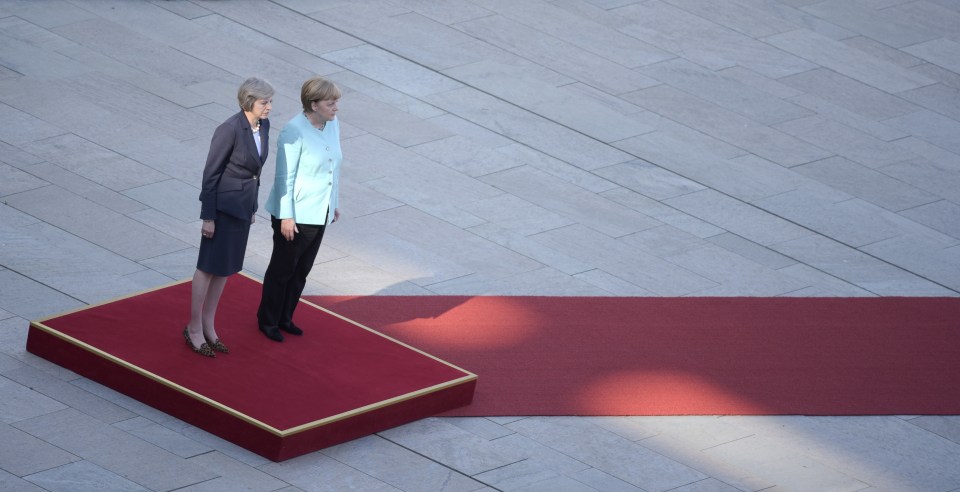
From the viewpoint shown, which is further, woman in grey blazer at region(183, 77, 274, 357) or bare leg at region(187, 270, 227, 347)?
bare leg at region(187, 270, 227, 347)

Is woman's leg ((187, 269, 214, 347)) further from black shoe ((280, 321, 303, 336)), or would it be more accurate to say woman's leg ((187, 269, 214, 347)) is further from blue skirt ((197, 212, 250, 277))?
black shoe ((280, 321, 303, 336))

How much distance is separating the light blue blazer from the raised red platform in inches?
32.3

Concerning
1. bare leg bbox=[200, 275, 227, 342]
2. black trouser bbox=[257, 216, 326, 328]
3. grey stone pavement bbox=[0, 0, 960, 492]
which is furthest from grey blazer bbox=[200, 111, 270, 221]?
grey stone pavement bbox=[0, 0, 960, 492]

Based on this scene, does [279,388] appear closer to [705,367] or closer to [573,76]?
[705,367]

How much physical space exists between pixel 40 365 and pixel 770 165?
6661mm

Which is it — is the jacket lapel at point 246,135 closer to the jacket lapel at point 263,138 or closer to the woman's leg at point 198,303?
the jacket lapel at point 263,138

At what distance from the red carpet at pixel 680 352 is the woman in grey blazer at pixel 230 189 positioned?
1415mm

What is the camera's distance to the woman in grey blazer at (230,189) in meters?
7.42

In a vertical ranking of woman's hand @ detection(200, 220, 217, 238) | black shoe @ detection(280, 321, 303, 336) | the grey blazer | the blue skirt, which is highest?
the grey blazer

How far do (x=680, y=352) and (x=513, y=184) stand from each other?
266cm

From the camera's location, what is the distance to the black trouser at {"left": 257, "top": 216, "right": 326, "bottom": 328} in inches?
311

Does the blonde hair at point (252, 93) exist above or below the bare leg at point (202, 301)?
above

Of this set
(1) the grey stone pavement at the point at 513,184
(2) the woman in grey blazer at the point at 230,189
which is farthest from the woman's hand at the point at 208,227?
(1) the grey stone pavement at the point at 513,184

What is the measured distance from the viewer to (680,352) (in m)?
8.90
